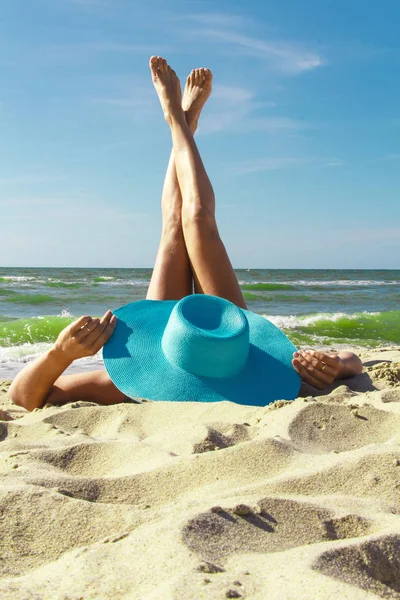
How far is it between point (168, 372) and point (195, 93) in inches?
99.2

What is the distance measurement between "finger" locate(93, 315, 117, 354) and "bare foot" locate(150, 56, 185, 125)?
1776mm

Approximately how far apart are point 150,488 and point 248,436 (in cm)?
54

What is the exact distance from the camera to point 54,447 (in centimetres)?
179

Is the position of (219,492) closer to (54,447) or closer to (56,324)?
(54,447)

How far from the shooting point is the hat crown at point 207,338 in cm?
247

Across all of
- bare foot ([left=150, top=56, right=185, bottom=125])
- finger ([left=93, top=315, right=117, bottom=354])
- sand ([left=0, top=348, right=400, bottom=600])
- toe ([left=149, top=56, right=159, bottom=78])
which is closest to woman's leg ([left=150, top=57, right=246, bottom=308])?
bare foot ([left=150, top=56, right=185, bottom=125])

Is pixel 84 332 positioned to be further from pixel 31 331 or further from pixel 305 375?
pixel 31 331

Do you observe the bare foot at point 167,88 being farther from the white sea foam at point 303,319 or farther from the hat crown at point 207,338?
the white sea foam at point 303,319

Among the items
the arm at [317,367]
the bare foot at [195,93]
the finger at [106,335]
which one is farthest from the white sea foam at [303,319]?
the finger at [106,335]

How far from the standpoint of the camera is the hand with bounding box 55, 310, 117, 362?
8.32 ft

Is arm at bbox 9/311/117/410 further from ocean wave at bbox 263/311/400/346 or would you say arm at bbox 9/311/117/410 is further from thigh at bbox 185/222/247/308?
ocean wave at bbox 263/311/400/346

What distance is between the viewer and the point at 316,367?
9.13 feet

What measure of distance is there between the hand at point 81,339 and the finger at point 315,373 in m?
1.00

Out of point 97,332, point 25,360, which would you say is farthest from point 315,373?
point 25,360
